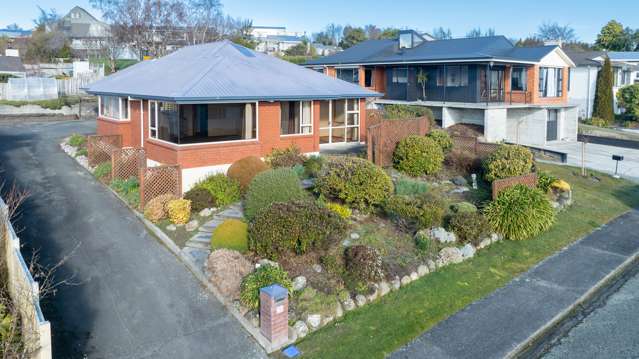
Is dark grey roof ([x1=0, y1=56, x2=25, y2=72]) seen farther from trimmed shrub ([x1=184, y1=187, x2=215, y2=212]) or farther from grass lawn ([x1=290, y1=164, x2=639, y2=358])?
grass lawn ([x1=290, y1=164, x2=639, y2=358])

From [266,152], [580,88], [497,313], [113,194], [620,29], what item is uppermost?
[620,29]

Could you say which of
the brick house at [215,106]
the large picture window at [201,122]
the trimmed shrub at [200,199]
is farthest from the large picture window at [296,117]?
the trimmed shrub at [200,199]

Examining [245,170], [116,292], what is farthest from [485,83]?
[116,292]

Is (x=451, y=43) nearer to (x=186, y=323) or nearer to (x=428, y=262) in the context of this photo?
(x=428, y=262)

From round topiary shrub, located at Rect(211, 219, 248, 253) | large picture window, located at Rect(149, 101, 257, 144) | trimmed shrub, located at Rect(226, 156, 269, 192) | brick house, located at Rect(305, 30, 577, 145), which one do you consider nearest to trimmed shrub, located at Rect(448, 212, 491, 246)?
round topiary shrub, located at Rect(211, 219, 248, 253)

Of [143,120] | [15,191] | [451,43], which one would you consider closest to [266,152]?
[143,120]

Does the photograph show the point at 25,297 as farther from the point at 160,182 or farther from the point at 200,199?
the point at 160,182
